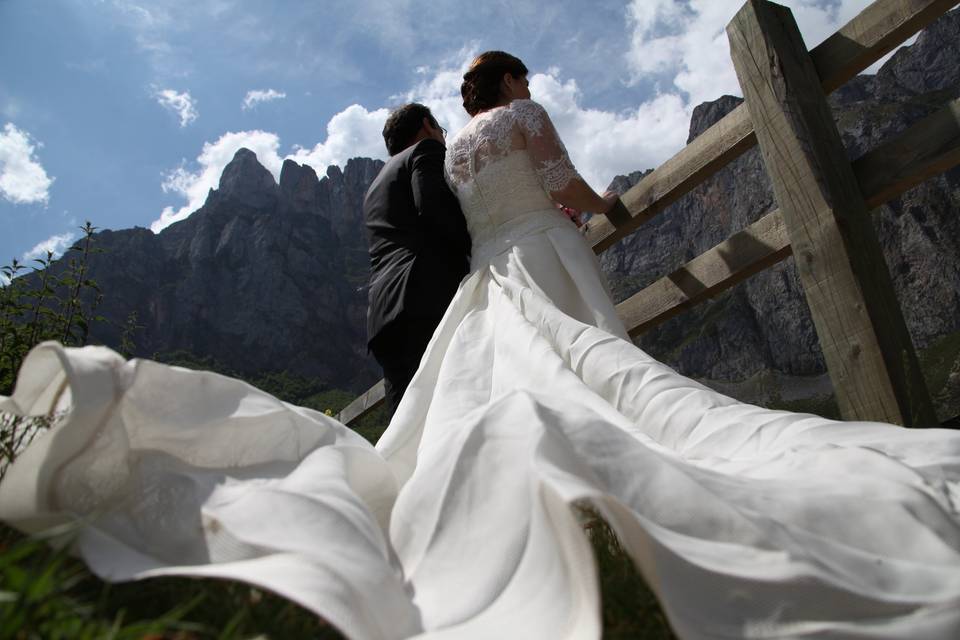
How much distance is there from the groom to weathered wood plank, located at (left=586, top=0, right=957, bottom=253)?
1040 mm

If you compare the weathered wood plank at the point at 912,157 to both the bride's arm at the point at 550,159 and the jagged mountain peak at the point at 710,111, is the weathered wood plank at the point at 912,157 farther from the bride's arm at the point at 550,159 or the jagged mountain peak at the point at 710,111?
the jagged mountain peak at the point at 710,111

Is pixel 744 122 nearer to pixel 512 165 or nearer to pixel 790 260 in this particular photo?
pixel 512 165

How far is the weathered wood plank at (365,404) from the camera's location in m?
5.78

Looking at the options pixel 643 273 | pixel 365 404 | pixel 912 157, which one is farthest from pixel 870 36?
pixel 643 273

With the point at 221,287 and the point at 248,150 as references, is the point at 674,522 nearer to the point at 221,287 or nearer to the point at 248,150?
the point at 221,287

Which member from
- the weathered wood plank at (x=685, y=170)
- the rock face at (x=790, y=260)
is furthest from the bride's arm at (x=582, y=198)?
the rock face at (x=790, y=260)

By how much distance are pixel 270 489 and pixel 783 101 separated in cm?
267

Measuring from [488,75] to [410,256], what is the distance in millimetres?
1433

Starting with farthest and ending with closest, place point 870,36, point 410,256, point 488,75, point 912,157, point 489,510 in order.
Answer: point 488,75
point 410,256
point 870,36
point 912,157
point 489,510

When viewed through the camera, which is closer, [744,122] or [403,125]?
[744,122]

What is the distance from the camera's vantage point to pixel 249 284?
83062 millimetres

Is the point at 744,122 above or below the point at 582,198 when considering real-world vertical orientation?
below

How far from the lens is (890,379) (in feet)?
8.12

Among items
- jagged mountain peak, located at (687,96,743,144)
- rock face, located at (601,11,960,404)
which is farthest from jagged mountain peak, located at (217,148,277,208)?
jagged mountain peak, located at (687,96,743,144)
